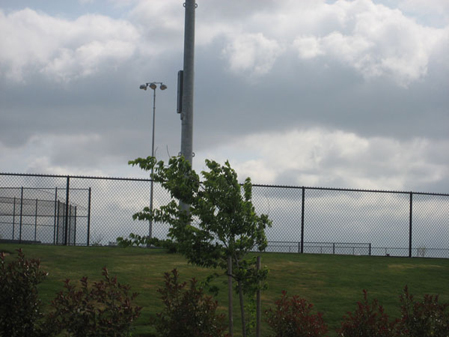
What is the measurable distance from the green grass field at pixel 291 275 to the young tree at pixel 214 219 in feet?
6.67

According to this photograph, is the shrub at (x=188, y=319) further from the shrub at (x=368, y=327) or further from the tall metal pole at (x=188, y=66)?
the tall metal pole at (x=188, y=66)

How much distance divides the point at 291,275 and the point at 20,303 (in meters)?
8.08

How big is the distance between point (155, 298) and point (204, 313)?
3.79 m

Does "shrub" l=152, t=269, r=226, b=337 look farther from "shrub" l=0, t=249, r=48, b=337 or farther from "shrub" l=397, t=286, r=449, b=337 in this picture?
"shrub" l=397, t=286, r=449, b=337

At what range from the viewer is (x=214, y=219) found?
26.6 ft

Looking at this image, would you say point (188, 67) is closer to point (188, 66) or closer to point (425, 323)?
point (188, 66)

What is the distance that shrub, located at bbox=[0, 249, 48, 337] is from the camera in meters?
7.65

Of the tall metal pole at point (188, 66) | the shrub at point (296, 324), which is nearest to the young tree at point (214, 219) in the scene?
the shrub at point (296, 324)

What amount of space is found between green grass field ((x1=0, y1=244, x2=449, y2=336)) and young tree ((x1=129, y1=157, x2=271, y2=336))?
2033 mm

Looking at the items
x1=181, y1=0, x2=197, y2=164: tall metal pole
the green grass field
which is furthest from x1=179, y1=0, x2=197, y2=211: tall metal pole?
the green grass field

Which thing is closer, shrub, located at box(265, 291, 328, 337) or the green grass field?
shrub, located at box(265, 291, 328, 337)

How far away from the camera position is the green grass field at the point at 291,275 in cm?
1152

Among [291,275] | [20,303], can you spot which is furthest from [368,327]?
[291,275]

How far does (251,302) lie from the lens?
8781 mm
